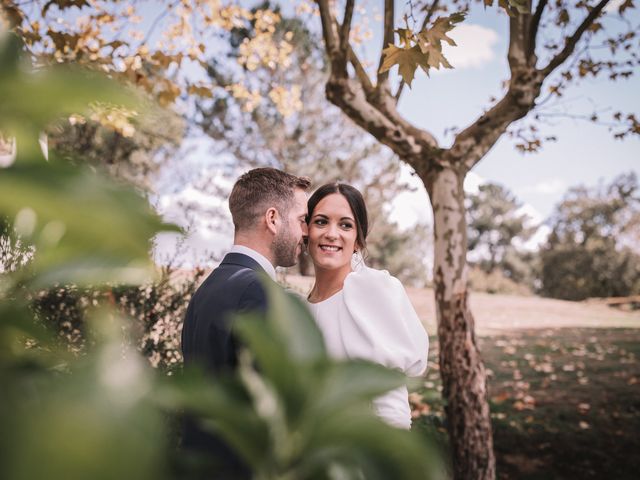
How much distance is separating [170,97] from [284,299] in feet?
14.5

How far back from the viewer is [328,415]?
1.01 ft

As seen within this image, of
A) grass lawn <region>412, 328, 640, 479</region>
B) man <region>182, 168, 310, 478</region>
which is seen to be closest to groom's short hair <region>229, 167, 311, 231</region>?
man <region>182, 168, 310, 478</region>

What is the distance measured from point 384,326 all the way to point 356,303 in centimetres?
23

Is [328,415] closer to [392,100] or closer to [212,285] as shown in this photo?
[212,285]

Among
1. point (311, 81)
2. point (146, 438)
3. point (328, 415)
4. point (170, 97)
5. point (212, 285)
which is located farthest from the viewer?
point (311, 81)

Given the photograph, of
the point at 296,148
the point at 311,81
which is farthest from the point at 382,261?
the point at 311,81

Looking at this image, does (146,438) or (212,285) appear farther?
(212,285)

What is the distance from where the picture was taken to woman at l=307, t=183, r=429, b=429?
238 centimetres

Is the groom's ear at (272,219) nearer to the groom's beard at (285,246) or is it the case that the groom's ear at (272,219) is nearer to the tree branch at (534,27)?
the groom's beard at (285,246)

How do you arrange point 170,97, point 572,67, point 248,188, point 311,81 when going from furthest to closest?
1. point 311,81
2. point 572,67
3. point 170,97
4. point 248,188

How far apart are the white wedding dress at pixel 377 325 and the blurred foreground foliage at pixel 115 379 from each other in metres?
2.05

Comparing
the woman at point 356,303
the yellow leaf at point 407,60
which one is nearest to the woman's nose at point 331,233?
the woman at point 356,303

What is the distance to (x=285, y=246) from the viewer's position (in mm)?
2602

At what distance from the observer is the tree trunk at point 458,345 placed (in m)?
3.75
